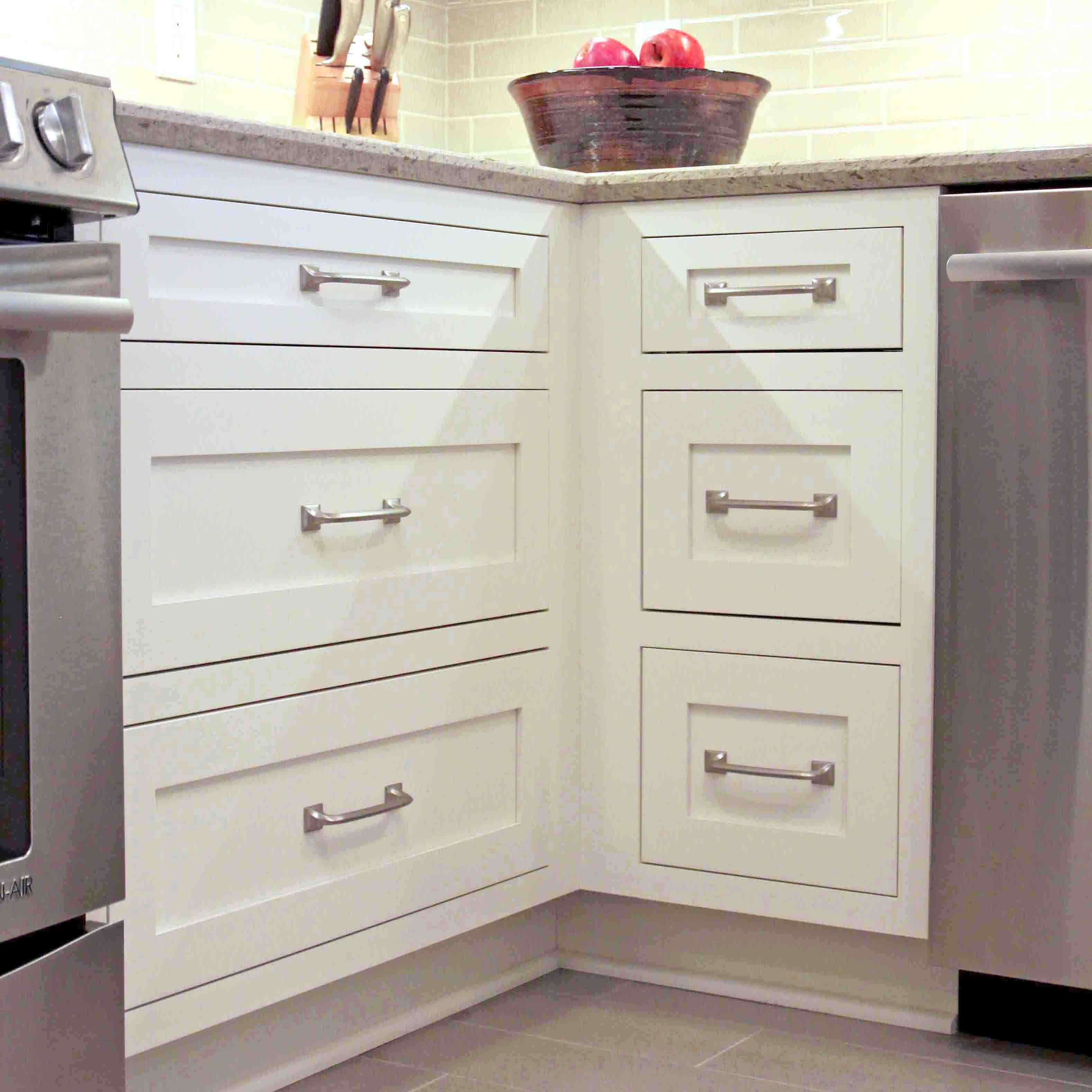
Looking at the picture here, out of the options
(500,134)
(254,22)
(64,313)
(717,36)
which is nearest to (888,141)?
(717,36)

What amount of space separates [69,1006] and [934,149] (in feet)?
5.64

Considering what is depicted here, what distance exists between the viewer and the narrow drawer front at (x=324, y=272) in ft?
4.73

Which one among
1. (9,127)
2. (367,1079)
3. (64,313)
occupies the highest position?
(9,127)

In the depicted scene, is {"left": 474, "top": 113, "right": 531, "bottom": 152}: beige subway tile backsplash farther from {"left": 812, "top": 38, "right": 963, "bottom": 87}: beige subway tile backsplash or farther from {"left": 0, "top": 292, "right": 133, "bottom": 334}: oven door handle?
{"left": 0, "top": 292, "right": 133, "bottom": 334}: oven door handle

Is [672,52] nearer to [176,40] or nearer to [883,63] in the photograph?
[883,63]

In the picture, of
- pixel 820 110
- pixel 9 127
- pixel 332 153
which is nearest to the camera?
pixel 9 127

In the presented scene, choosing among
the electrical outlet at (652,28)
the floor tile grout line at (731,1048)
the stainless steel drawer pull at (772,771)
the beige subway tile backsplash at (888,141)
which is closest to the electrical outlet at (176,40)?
the electrical outlet at (652,28)

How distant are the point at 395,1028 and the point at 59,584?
83cm

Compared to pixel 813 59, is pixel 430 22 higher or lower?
higher

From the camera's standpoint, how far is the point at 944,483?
174 cm

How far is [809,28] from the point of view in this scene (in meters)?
2.46

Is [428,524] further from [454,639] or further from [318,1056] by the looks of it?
[318,1056]

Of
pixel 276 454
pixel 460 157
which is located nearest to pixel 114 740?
pixel 276 454

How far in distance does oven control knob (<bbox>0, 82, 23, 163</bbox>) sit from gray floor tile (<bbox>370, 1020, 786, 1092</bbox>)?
3.44 ft
